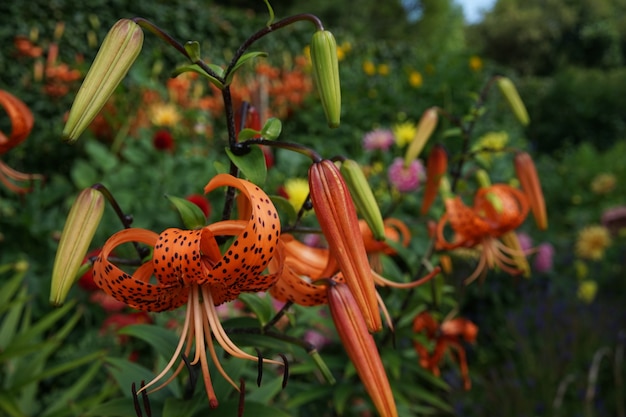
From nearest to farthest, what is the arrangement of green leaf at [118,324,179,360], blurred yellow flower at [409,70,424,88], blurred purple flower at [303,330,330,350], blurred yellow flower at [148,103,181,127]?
green leaf at [118,324,179,360]
blurred purple flower at [303,330,330,350]
blurred yellow flower at [148,103,181,127]
blurred yellow flower at [409,70,424,88]

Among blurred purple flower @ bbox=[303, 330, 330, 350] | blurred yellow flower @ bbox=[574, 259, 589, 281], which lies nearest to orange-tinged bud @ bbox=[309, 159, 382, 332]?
blurred purple flower @ bbox=[303, 330, 330, 350]

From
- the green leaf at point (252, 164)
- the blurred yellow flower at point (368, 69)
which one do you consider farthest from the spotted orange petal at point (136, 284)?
the blurred yellow flower at point (368, 69)

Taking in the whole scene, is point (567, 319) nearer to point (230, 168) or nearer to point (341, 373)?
point (341, 373)

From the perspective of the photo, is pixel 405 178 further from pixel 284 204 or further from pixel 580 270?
pixel 580 270

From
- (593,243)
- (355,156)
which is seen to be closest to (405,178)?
(355,156)

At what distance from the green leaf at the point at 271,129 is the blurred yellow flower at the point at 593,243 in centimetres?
279

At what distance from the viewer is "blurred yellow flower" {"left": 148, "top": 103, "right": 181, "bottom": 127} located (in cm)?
271

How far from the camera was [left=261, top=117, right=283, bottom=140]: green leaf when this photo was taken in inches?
26.1

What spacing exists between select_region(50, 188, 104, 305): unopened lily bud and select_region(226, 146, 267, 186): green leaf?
0.14m

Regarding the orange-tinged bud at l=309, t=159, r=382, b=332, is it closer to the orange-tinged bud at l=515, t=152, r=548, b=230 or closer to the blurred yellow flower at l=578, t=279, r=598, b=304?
the orange-tinged bud at l=515, t=152, r=548, b=230

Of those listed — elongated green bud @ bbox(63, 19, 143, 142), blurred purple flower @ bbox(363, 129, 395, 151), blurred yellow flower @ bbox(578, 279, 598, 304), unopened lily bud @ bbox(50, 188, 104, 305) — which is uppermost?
elongated green bud @ bbox(63, 19, 143, 142)

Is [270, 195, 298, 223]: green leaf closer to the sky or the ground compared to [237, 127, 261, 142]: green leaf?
closer to the ground

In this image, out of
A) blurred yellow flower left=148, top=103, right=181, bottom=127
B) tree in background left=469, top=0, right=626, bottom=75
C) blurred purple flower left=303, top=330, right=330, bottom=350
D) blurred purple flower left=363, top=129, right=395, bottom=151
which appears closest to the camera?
blurred purple flower left=303, top=330, right=330, bottom=350

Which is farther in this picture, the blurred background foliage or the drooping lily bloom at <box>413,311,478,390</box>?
the blurred background foliage
